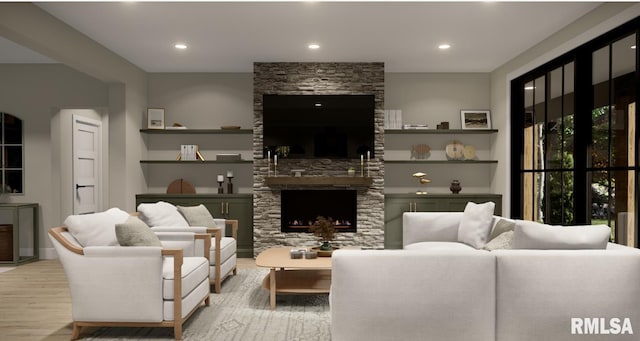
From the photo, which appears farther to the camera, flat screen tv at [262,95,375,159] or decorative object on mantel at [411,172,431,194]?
decorative object on mantel at [411,172,431,194]

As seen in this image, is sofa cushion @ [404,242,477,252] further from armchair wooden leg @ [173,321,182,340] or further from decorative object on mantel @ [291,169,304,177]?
armchair wooden leg @ [173,321,182,340]

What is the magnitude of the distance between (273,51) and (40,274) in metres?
3.95

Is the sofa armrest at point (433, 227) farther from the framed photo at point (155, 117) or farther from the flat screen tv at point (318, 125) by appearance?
the framed photo at point (155, 117)

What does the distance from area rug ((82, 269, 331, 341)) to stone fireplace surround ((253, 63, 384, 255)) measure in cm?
214

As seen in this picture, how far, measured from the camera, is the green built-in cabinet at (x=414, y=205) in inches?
279

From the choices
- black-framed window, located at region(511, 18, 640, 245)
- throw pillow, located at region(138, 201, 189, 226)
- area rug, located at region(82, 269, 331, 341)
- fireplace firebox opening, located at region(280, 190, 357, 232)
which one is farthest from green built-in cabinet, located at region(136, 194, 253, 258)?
black-framed window, located at region(511, 18, 640, 245)

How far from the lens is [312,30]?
17.5 ft

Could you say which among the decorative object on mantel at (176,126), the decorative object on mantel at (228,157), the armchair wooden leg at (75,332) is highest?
the decorative object on mantel at (176,126)

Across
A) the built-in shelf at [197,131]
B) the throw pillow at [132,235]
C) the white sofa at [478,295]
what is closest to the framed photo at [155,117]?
the built-in shelf at [197,131]

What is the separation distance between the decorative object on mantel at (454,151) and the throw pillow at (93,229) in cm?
517

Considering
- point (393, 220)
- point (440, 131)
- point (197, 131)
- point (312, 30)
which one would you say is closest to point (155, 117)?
point (197, 131)

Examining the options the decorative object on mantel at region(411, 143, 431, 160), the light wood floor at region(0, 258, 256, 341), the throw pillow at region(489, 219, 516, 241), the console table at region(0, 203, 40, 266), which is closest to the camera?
the light wood floor at region(0, 258, 256, 341)

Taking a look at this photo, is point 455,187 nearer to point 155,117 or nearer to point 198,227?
point 198,227

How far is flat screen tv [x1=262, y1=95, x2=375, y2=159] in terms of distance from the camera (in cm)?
694
